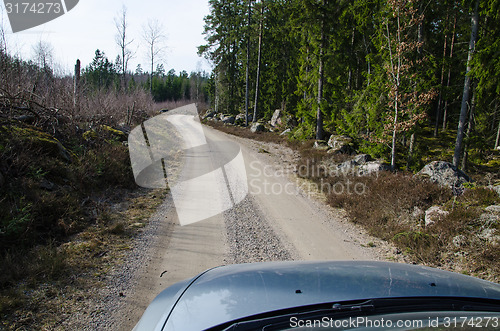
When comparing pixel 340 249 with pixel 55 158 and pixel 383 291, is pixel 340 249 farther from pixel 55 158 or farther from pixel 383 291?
pixel 55 158

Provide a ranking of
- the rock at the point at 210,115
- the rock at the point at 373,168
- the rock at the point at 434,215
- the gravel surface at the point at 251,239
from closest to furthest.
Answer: the gravel surface at the point at 251,239 < the rock at the point at 434,215 < the rock at the point at 373,168 < the rock at the point at 210,115

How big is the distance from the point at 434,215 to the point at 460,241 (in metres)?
0.98

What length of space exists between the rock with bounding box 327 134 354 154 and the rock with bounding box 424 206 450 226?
969cm

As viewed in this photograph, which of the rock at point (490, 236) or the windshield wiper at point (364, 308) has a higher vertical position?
the windshield wiper at point (364, 308)

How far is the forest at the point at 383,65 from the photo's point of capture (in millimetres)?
11375

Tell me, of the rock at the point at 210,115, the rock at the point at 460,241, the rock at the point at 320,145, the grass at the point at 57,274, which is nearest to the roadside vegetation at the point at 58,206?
the grass at the point at 57,274

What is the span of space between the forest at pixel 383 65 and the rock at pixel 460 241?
631 cm

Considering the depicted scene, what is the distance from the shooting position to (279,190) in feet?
33.9

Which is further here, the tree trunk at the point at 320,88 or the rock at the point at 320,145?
the tree trunk at the point at 320,88

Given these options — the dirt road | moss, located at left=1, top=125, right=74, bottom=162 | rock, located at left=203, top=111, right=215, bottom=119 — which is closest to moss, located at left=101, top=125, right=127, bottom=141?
moss, located at left=1, top=125, right=74, bottom=162

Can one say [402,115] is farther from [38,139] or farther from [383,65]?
[38,139]

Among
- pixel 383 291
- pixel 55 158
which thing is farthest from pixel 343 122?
pixel 383 291

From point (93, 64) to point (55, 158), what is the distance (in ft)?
314

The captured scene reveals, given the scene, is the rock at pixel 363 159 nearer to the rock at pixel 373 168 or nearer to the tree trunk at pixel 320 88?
the rock at pixel 373 168
